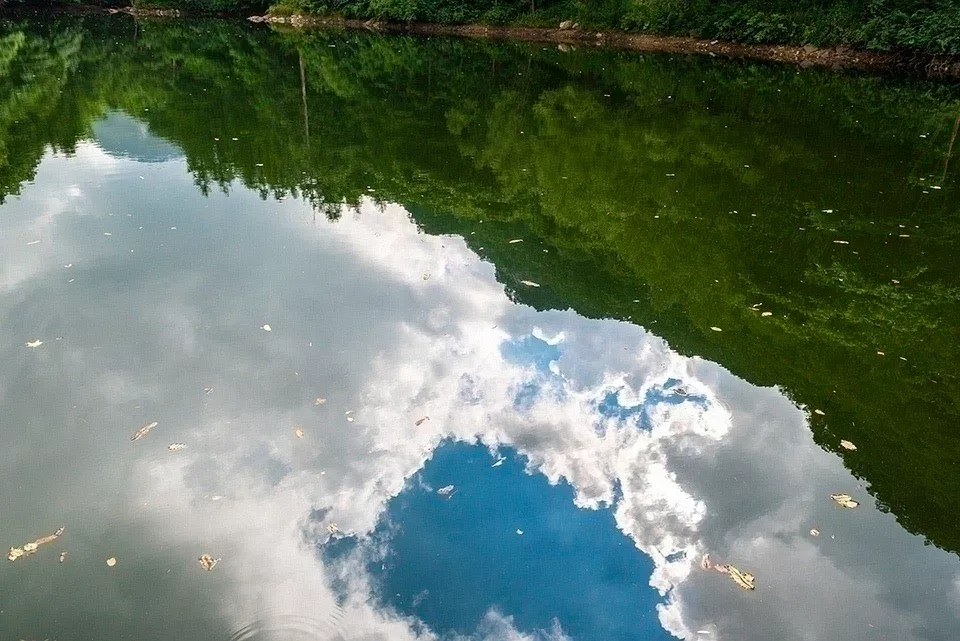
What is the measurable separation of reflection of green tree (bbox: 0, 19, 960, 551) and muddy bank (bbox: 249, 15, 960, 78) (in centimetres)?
337

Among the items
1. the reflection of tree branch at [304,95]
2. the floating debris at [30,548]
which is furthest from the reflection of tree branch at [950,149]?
the floating debris at [30,548]

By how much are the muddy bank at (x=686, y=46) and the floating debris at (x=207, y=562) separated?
29472 millimetres

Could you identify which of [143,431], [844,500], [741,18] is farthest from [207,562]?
[741,18]

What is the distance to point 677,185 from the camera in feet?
35.1

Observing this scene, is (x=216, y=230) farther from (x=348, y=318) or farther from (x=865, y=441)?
(x=865, y=441)

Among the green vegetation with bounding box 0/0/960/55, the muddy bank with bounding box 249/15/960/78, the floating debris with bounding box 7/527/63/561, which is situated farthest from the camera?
the muddy bank with bounding box 249/15/960/78

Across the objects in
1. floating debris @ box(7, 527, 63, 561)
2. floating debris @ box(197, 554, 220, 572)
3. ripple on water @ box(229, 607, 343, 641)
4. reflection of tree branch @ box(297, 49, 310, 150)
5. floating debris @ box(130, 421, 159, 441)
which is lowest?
reflection of tree branch @ box(297, 49, 310, 150)

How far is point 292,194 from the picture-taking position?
9.97m

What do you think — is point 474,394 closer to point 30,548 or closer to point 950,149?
point 30,548

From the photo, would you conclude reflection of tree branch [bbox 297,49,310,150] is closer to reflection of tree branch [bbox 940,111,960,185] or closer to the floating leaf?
the floating leaf

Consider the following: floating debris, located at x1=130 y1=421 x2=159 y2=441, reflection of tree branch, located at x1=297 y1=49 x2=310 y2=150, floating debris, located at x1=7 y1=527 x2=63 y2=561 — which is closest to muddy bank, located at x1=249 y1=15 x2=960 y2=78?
reflection of tree branch, located at x1=297 y1=49 x2=310 y2=150

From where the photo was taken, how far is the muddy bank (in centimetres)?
2477

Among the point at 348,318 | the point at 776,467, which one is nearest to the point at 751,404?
the point at 776,467

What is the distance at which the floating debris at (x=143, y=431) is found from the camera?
470 cm
